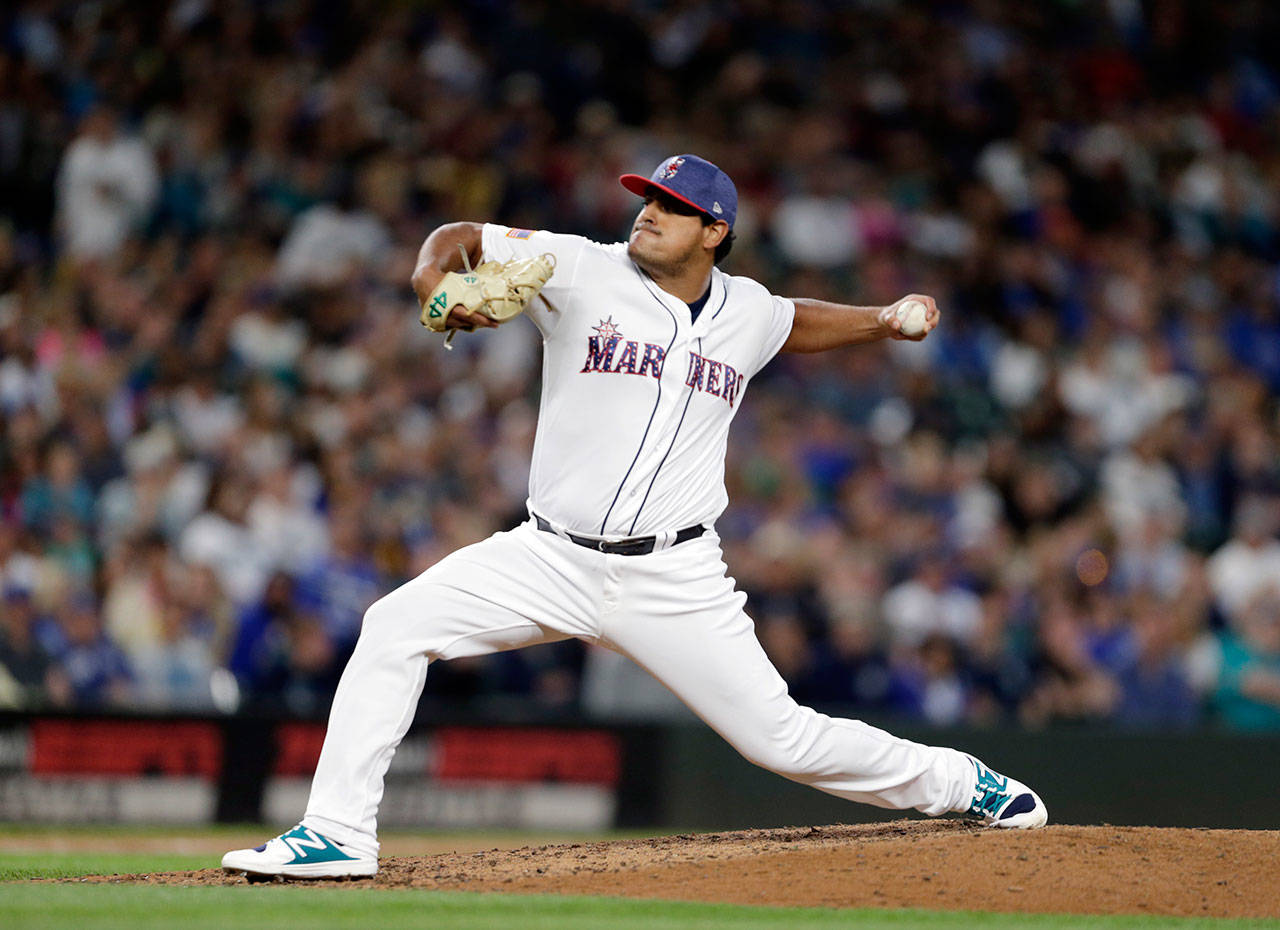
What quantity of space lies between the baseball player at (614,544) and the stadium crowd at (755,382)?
195 inches

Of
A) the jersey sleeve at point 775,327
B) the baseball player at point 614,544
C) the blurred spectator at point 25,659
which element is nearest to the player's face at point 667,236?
the baseball player at point 614,544

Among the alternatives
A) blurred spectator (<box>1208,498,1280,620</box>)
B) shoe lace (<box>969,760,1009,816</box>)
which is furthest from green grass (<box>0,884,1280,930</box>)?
blurred spectator (<box>1208,498,1280,620</box>)

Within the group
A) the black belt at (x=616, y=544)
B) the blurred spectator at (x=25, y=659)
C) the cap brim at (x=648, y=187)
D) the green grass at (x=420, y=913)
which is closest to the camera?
the green grass at (x=420, y=913)

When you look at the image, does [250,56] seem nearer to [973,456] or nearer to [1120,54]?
[973,456]

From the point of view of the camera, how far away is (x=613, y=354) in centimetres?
537

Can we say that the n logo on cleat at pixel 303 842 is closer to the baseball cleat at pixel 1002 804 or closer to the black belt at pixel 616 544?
the black belt at pixel 616 544

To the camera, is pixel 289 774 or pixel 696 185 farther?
pixel 289 774

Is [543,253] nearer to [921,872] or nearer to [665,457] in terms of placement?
[665,457]

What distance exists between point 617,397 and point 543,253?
0.50 meters

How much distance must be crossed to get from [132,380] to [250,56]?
3271mm

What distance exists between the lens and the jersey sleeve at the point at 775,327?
577cm

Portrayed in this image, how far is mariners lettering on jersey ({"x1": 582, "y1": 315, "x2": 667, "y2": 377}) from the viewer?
536 cm

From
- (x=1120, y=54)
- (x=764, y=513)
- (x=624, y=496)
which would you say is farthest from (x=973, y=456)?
(x=624, y=496)

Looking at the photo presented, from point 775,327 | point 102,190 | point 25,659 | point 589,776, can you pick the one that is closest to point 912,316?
point 775,327
